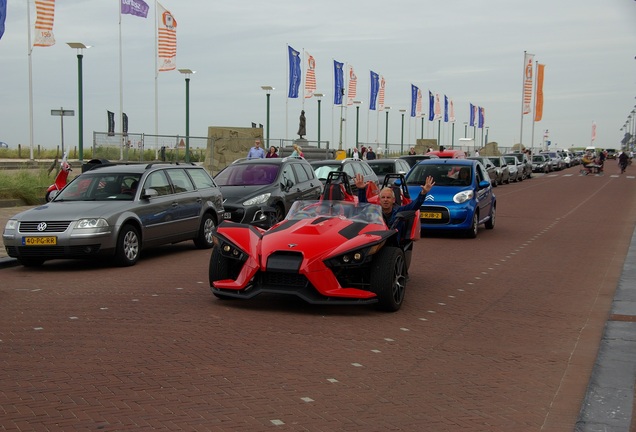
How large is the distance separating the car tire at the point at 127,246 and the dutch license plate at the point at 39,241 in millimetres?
929

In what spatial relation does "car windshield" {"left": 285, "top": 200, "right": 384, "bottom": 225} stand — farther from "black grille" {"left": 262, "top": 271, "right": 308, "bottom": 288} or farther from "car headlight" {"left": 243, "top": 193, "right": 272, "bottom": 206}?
"car headlight" {"left": 243, "top": 193, "right": 272, "bottom": 206}

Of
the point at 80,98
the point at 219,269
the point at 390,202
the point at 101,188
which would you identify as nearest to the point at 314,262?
the point at 219,269

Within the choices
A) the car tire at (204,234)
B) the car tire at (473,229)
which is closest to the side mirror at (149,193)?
the car tire at (204,234)

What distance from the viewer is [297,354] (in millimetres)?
6824

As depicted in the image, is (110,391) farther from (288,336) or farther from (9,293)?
(9,293)

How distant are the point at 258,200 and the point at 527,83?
57702 millimetres

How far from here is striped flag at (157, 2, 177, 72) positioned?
42.3m

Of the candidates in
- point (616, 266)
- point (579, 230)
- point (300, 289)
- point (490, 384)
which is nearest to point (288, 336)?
point (300, 289)

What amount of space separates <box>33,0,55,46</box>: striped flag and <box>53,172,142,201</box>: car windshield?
25.5m

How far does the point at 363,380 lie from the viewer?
6.10 metres

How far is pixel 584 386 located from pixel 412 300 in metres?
3.48

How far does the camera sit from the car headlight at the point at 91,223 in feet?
37.8

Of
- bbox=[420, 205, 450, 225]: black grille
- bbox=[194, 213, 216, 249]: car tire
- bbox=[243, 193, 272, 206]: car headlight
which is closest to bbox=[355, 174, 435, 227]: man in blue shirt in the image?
bbox=[194, 213, 216, 249]: car tire

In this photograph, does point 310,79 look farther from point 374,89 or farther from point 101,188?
point 101,188
